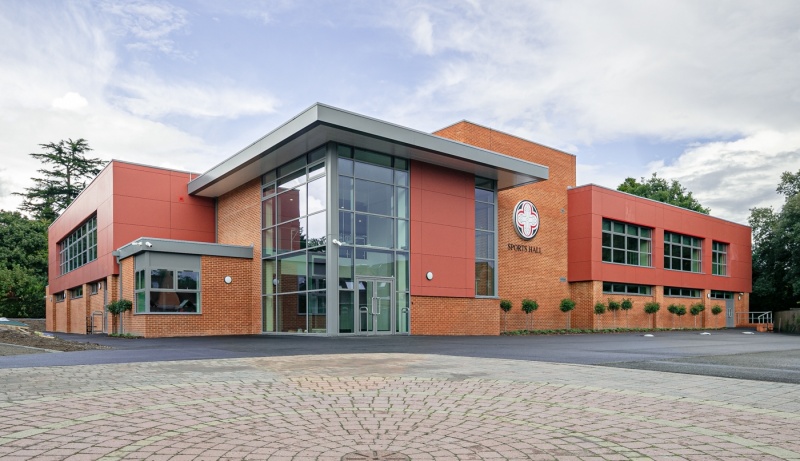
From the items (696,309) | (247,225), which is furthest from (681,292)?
(247,225)

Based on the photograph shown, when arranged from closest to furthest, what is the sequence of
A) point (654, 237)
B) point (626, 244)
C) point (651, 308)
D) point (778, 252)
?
1. point (626, 244)
2. point (651, 308)
3. point (654, 237)
4. point (778, 252)

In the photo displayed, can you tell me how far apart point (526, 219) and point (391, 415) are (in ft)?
76.7

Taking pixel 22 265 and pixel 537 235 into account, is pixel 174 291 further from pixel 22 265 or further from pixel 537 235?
pixel 22 265

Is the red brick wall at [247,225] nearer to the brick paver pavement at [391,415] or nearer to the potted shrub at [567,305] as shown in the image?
the potted shrub at [567,305]

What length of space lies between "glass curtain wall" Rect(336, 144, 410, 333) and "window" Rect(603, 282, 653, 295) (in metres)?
14.6

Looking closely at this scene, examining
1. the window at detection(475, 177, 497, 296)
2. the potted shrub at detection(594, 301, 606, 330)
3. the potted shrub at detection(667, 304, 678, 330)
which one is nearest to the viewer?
the window at detection(475, 177, 497, 296)

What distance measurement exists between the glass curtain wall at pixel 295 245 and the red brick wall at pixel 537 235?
24.5 feet

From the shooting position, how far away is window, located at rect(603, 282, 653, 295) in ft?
104

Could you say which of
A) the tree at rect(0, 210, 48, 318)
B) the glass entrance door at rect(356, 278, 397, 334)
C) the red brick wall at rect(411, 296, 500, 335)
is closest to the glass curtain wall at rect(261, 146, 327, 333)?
the glass entrance door at rect(356, 278, 397, 334)

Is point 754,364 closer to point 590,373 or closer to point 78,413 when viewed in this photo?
point 590,373

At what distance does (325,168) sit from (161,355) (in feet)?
32.2

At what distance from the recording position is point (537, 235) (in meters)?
28.8

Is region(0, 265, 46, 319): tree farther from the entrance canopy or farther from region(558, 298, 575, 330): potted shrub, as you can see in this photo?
region(558, 298, 575, 330): potted shrub

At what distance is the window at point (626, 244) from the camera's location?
1249 inches
